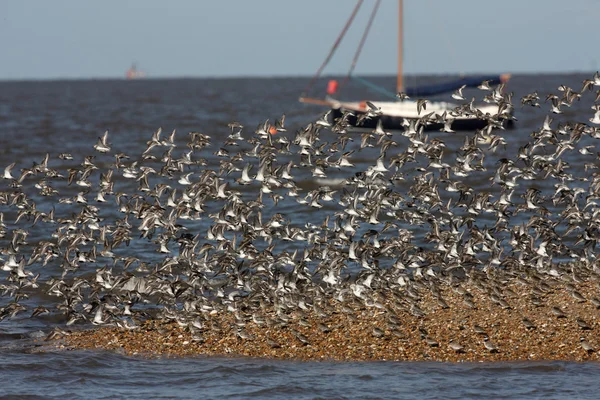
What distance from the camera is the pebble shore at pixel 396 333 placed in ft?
54.3

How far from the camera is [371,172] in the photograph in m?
21.0

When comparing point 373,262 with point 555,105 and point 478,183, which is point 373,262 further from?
point 478,183

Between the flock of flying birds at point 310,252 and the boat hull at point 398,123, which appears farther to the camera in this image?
the boat hull at point 398,123

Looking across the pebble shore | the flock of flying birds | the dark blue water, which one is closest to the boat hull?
the flock of flying birds

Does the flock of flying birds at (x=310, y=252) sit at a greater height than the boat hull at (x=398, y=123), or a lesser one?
lesser

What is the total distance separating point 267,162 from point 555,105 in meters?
6.33

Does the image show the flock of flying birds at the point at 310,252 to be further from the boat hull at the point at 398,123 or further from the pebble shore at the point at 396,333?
the boat hull at the point at 398,123

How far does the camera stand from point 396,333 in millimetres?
17156

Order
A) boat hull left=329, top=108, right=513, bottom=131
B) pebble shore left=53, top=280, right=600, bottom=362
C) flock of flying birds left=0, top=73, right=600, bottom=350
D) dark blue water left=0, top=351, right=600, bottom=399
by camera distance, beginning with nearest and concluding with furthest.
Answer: dark blue water left=0, top=351, right=600, bottom=399 < pebble shore left=53, top=280, right=600, bottom=362 < flock of flying birds left=0, top=73, right=600, bottom=350 < boat hull left=329, top=108, right=513, bottom=131

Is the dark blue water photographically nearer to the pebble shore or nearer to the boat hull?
the pebble shore

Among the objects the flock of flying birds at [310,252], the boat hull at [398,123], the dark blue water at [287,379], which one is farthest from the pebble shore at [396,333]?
the boat hull at [398,123]

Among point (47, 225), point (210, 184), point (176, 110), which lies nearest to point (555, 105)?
point (210, 184)

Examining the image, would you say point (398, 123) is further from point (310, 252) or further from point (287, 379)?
point (287, 379)

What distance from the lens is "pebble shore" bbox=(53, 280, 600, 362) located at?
1655 centimetres
